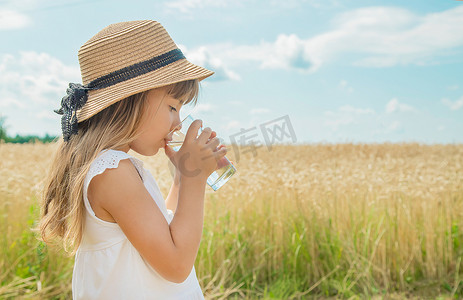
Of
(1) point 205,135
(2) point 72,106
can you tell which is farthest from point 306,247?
(2) point 72,106

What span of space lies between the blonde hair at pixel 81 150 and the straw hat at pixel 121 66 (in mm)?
34

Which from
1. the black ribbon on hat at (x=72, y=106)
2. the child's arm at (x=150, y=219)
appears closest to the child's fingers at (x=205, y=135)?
the child's arm at (x=150, y=219)

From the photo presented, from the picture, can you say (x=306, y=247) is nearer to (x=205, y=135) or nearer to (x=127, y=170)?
(x=205, y=135)

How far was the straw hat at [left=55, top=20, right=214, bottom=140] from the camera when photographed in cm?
115

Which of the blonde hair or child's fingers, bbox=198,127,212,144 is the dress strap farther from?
child's fingers, bbox=198,127,212,144

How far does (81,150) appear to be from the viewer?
113 centimetres

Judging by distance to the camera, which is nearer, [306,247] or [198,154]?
[198,154]

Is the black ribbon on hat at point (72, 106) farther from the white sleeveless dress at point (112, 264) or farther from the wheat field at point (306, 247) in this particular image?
the wheat field at point (306, 247)

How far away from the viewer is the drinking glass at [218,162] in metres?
1.23

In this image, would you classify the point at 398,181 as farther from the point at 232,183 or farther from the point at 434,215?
the point at 232,183

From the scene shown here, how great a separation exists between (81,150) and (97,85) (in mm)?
201

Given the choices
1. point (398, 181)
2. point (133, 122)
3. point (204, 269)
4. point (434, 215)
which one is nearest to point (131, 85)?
point (133, 122)

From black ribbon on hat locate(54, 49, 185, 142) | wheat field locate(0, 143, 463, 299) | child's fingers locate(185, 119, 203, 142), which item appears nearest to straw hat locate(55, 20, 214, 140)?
black ribbon on hat locate(54, 49, 185, 142)

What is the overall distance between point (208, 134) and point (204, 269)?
1.86 metres
